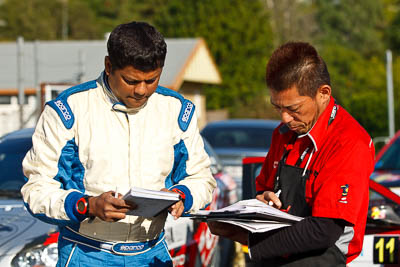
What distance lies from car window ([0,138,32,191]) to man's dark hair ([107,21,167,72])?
116 inches

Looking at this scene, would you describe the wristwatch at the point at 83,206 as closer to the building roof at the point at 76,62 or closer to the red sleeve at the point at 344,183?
the red sleeve at the point at 344,183

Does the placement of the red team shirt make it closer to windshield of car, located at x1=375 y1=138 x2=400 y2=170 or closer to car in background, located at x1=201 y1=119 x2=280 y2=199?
windshield of car, located at x1=375 y1=138 x2=400 y2=170

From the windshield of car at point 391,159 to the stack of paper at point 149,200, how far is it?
5908 mm

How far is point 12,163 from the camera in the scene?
5871 mm

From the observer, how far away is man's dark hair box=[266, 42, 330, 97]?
3.02 meters

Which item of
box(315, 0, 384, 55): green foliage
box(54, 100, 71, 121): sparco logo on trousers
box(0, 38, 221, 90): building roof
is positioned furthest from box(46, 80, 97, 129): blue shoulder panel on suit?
box(315, 0, 384, 55): green foliage

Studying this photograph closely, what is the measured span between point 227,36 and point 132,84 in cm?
4265

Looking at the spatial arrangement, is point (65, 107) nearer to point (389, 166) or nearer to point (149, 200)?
point (149, 200)

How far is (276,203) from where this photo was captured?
3104mm

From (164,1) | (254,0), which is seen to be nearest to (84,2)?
(164,1)

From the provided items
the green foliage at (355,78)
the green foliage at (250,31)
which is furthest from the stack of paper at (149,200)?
the green foliage at (355,78)

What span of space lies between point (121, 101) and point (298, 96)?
2.51ft

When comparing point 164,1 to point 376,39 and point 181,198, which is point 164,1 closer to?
point 376,39

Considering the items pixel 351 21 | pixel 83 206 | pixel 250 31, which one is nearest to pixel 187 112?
pixel 83 206
